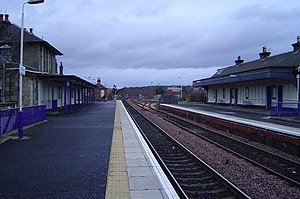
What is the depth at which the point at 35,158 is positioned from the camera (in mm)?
8844

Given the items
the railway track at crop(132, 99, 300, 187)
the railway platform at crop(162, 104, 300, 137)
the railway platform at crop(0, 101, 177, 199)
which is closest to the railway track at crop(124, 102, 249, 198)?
the railway platform at crop(0, 101, 177, 199)

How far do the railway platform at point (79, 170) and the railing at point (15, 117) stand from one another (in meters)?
1.51

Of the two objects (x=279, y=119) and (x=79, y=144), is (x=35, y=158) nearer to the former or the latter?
(x=79, y=144)

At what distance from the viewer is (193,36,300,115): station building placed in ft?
88.2

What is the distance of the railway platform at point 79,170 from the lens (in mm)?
5789

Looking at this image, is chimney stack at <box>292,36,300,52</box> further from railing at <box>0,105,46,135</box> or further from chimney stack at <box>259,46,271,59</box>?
railing at <box>0,105,46,135</box>

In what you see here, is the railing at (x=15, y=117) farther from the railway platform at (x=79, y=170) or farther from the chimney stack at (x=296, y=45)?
the chimney stack at (x=296, y=45)

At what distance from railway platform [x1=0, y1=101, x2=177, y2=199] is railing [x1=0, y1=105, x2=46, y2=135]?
1.51m

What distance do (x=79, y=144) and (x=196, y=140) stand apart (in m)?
5.56

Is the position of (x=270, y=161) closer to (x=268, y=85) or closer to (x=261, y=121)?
(x=261, y=121)

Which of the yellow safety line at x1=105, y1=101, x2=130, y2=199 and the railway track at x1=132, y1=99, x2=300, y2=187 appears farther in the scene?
the railway track at x1=132, y1=99, x2=300, y2=187

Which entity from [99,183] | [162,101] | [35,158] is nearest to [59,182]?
[99,183]

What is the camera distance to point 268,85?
3152cm

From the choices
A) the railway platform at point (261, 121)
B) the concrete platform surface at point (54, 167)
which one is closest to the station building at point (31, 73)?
the concrete platform surface at point (54, 167)
